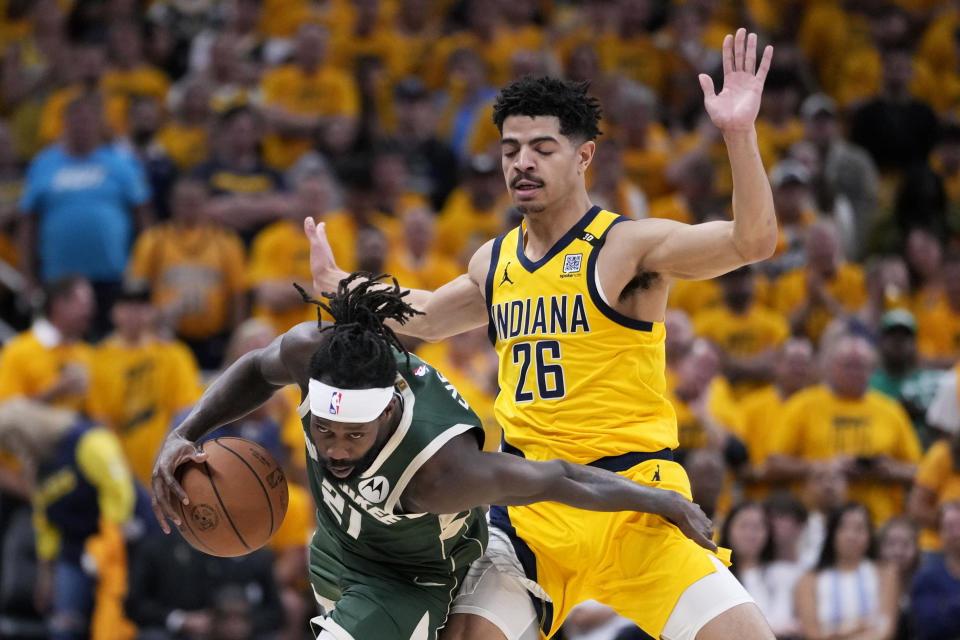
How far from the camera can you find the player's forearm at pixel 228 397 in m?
5.06

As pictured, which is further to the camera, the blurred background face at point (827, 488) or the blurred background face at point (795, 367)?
the blurred background face at point (795, 367)

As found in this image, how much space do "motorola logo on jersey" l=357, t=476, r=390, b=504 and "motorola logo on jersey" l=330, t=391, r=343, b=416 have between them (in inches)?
12.6

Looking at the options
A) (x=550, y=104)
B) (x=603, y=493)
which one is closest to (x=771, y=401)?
(x=550, y=104)

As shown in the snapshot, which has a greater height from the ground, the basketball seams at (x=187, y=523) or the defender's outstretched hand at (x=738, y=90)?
the defender's outstretched hand at (x=738, y=90)

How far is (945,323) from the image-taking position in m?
10.2

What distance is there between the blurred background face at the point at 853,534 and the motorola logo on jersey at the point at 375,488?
4.11m

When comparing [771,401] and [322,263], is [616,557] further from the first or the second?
[771,401]

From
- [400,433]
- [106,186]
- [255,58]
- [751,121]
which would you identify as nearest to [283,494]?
[400,433]

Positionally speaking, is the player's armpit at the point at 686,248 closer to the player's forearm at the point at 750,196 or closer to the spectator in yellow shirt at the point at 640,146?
the player's forearm at the point at 750,196

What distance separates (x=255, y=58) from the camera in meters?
11.7

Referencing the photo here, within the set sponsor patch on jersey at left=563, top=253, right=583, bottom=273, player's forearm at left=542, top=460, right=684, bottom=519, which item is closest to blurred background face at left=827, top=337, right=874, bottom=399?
sponsor patch on jersey at left=563, top=253, right=583, bottom=273

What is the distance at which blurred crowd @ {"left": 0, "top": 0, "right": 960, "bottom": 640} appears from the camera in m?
8.32

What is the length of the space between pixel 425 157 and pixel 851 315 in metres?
3.41

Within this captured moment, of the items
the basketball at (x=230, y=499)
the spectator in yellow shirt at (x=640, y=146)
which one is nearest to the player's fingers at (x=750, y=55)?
the basketball at (x=230, y=499)
